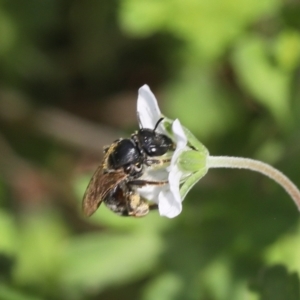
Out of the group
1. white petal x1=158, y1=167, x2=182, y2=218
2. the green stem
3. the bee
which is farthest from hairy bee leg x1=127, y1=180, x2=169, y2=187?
the green stem

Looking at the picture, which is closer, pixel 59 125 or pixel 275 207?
pixel 275 207

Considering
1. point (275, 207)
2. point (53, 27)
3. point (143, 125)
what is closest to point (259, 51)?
point (275, 207)

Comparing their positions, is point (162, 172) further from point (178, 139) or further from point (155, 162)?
point (178, 139)

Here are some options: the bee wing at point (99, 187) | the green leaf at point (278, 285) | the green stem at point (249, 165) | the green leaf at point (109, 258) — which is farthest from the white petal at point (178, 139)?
the green leaf at point (109, 258)

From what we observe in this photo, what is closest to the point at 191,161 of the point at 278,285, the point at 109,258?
the point at 278,285

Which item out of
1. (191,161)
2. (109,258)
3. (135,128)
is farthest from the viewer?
Result: (135,128)

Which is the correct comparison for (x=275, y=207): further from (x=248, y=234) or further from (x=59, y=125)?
(x=59, y=125)

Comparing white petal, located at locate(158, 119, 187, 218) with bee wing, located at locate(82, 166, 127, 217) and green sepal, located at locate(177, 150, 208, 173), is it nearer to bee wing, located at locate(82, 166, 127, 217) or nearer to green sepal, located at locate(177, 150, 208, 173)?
green sepal, located at locate(177, 150, 208, 173)
